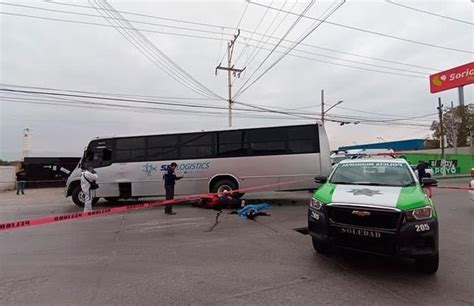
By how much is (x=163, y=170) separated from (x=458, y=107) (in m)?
45.0

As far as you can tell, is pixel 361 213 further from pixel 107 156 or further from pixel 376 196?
pixel 107 156

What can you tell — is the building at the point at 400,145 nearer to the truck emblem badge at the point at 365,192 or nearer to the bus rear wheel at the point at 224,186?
the bus rear wheel at the point at 224,186

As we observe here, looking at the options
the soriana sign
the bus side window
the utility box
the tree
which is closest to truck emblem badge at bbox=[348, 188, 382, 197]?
the bus side window

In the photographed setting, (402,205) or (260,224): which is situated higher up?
(402,205)

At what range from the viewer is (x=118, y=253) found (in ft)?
20.3

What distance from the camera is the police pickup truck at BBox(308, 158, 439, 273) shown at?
4.50m

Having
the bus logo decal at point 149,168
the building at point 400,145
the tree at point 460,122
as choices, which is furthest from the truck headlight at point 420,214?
the building at point 400,145

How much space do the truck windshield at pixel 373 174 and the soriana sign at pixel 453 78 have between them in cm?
4080

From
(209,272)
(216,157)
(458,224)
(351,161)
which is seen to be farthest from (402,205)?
(216,157)

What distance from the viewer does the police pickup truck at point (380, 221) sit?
4504mm

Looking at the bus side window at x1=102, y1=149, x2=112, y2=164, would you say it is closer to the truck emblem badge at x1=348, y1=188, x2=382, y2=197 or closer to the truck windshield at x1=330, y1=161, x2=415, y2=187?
the truck windshield at x1=330, y1=161, x2=415, y2=187

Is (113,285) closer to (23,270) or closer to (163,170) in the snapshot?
(23,270)

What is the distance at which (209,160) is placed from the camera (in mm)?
13352

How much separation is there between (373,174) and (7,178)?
94.9ft
